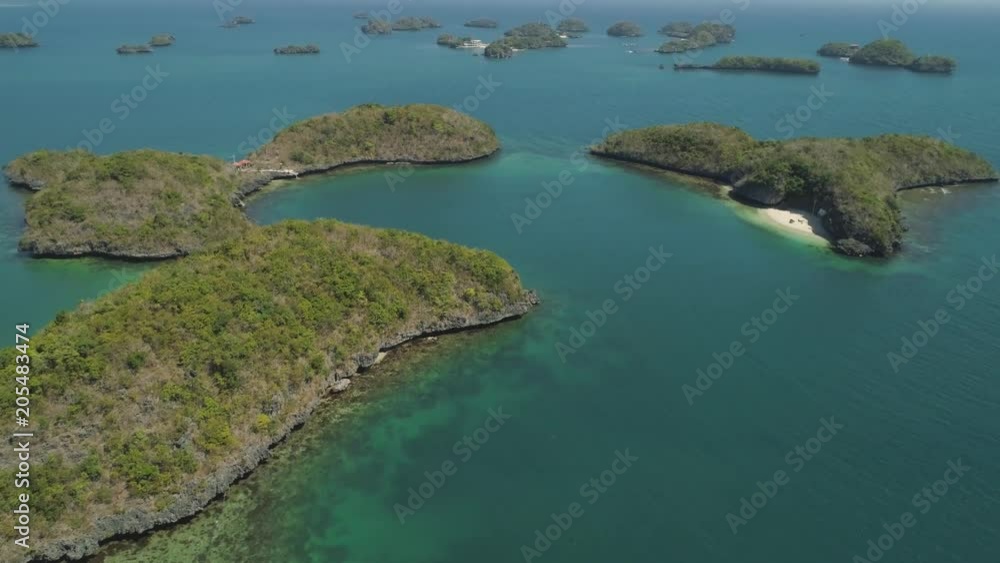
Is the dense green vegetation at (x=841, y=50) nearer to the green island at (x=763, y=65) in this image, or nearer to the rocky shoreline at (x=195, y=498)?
the green island at (x=763, y=65)

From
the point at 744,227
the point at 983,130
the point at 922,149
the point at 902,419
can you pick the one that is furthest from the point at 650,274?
the point at 983,130

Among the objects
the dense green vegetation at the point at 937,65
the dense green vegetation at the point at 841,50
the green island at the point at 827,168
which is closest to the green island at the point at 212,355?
the green island at the point at 827,168

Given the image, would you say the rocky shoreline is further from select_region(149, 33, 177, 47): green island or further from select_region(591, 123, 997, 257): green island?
select_region(149, 33, 177, 47): green island

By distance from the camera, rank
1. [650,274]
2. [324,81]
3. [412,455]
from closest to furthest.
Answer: [412,455] → [650,274] → [324,81]

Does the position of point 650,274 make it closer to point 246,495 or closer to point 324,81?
point 246,495

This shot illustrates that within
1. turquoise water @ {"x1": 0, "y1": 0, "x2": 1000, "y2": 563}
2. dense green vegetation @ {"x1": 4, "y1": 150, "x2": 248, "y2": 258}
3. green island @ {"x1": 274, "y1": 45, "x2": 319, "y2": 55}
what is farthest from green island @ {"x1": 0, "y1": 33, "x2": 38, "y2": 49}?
dense green vegetation @ {"x1": 4, "y1": 150, "x2": 248, "y2": 258}

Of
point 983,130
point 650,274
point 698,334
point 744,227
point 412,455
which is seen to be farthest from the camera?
point 983,130

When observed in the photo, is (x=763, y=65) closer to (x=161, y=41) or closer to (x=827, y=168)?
(x=827, y=168)
